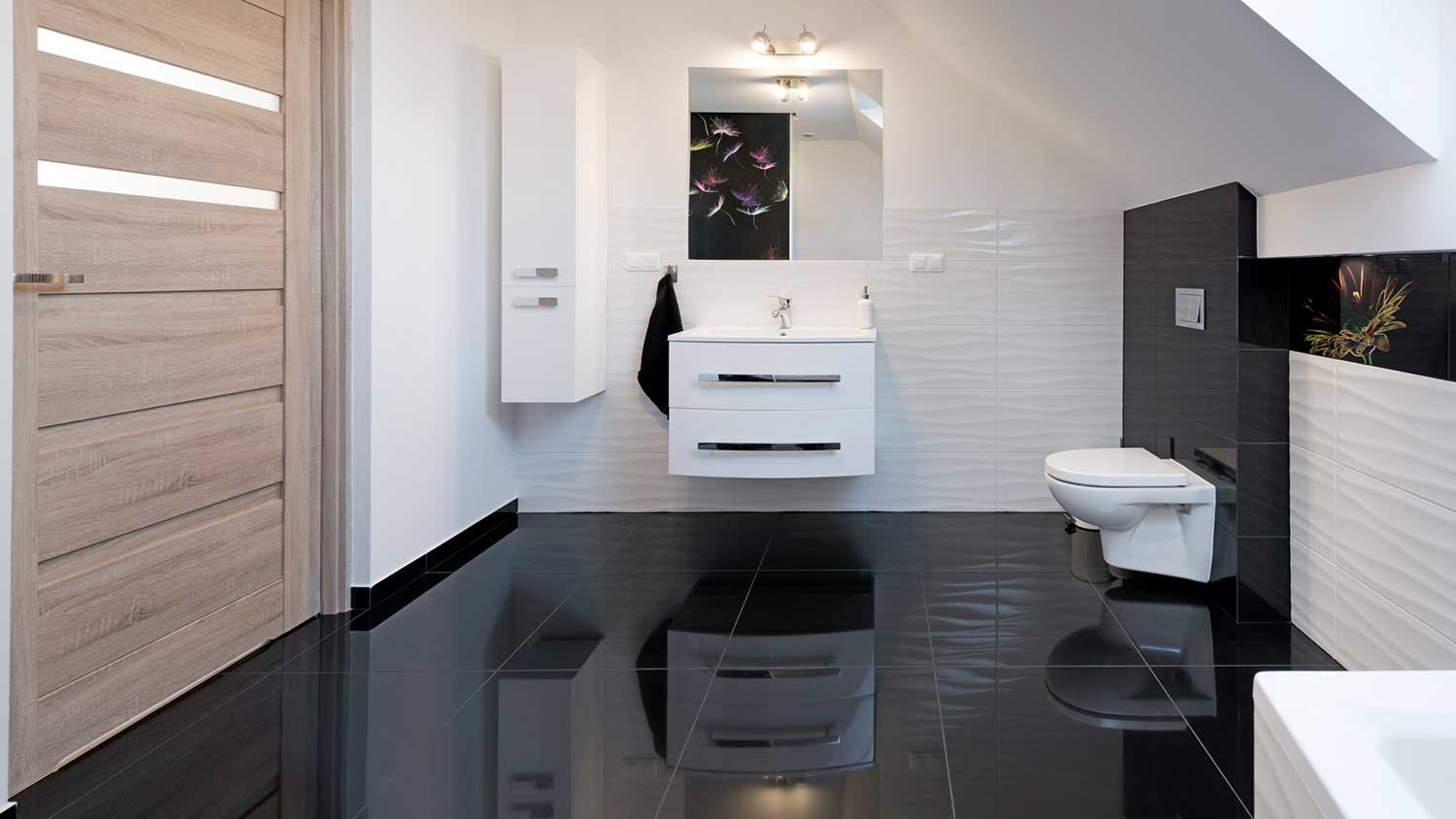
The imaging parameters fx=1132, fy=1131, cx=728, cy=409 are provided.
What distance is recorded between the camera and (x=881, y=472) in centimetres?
502

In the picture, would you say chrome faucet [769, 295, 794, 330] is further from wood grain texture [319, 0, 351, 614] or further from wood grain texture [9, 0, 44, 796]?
wood grain texture [9, 0, 44, 796]

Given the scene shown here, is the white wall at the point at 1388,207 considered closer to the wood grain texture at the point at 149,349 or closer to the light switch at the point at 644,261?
the light switch at the point at 644,261

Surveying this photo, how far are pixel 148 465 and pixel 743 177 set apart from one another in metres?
2.93

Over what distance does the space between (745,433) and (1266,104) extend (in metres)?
2.24

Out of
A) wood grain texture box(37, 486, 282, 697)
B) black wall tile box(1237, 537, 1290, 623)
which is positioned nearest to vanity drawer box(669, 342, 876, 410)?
black wall tile box(1237, 537, 1290, 623)

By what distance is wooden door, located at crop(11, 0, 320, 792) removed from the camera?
2.27 metres

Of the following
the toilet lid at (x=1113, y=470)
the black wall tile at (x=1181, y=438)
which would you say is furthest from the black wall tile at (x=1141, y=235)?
the toilet lid at (x=1113, y=470)

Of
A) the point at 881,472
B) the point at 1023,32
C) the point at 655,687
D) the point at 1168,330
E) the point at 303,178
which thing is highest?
the point at 1023,32

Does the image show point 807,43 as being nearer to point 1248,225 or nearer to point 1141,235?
point 1141,235

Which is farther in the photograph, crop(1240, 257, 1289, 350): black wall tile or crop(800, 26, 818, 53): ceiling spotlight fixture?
A: crop(800, 26, 818, 53): ceiling spotlight fixture

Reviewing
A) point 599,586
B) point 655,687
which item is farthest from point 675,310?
point 655,687

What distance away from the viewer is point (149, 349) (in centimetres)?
264

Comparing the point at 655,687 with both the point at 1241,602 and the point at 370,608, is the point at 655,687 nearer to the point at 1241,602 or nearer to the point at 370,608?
the point at 370,608

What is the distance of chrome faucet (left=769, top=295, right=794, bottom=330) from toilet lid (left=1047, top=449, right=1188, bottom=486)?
1403 millimetres
